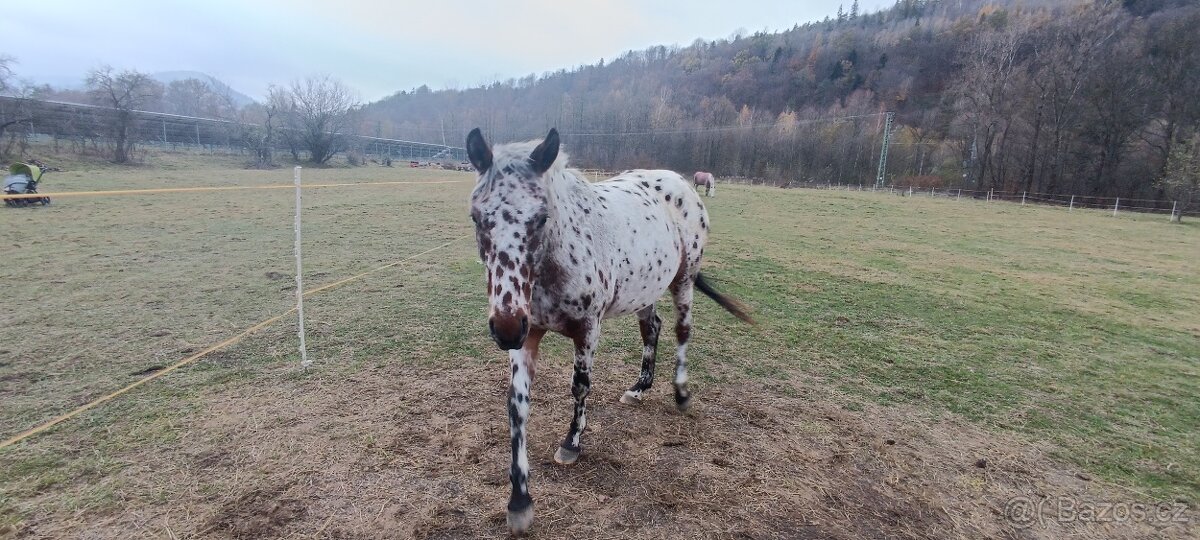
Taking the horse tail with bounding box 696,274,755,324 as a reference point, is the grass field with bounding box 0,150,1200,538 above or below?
below

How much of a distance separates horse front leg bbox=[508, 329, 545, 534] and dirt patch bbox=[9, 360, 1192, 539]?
12 centimetres

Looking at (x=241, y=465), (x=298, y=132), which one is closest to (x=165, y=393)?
(x=241, y=465)

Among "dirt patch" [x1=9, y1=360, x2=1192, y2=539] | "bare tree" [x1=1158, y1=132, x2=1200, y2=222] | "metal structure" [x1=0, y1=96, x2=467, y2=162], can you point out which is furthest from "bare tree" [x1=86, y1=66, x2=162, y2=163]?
"bare tree" [x1=1158, y1=132, x2=1200, y2=222]

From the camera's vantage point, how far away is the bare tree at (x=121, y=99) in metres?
26.4

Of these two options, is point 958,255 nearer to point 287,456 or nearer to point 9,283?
point 287,456

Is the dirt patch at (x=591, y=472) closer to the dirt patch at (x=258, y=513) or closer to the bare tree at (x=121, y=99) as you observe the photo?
the dirt patch at (x=258, y=513)

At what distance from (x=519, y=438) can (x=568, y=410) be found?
1.18 m

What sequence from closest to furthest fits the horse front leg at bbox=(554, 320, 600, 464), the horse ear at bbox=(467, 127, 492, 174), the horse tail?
the horse ear at bbox=(467, 127, 492, 174) < the horse front leg at bbox=(554, 320, 600, 464) < the horse tail

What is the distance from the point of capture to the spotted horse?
208cm

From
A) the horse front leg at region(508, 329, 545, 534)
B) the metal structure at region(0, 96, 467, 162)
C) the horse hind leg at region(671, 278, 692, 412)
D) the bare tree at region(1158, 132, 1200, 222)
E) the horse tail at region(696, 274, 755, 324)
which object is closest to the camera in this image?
the horse front leg at region(508, 329, 545, 534)

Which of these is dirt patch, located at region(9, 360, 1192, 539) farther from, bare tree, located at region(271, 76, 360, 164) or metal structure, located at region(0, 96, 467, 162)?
bare tree, located at region(271, 76, 360, 164)

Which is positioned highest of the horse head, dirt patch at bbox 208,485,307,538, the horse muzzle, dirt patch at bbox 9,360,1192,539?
the horse head

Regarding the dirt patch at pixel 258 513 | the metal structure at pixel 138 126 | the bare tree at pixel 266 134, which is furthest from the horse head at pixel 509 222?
the bare tree at pixel 266 134

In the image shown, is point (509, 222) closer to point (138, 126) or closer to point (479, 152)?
point (479, 152)
